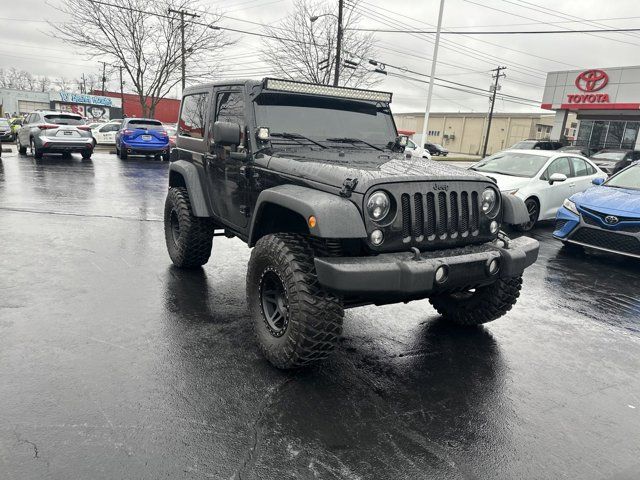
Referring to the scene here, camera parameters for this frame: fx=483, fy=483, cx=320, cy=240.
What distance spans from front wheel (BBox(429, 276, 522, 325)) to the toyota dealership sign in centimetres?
2521

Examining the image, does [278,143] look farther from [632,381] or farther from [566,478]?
[632,381]

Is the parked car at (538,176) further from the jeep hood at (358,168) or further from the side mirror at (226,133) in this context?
the side mirror at (226,133)

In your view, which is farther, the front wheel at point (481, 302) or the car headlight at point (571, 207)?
the car headlight at point (571, 207)

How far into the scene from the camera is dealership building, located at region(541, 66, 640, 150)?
24.6 metres

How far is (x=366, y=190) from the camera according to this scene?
3117 mm

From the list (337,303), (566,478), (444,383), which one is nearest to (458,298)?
(444,383)

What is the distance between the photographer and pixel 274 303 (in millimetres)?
3686

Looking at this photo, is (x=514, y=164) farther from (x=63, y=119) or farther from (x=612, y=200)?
(x=63, y=119)

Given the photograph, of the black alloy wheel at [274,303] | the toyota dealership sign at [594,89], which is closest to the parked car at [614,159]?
the toyota dealership sign at [594,89]

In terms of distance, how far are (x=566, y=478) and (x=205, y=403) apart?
2105mm

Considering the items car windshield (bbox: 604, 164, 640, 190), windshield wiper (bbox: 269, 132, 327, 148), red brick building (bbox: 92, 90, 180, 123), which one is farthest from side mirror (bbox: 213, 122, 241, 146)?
red brick building (bbox: 92, 90, 180, 123)

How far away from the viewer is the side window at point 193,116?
512 cm

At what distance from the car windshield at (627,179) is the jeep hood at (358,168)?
17.3 feet

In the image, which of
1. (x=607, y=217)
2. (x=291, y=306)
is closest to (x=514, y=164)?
(x=607, y=217)
